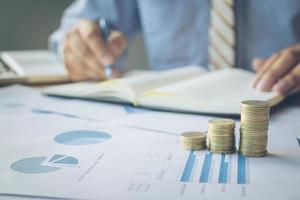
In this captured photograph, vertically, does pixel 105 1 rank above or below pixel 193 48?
above

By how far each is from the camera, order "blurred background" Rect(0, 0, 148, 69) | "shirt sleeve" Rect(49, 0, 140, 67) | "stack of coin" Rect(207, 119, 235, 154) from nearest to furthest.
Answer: "stack of coin" Rect(207, 119, 235, 154), "shirt sleeve" Rect(49, 0, 140, 67), "blurred background" Rect(0, 0, 148, 69)

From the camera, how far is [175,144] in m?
0.53

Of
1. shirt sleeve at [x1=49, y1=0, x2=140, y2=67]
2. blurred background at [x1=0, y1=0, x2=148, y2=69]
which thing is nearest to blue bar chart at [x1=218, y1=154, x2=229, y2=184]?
shirt sleeve at [x1=49, y1=0, x2=140, y2=67]

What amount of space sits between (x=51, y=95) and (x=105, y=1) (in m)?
0.51

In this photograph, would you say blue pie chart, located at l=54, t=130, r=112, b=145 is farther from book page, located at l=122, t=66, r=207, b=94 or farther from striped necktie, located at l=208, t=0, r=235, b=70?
striped necktie, located at l=208, t=0, r=235, b=70

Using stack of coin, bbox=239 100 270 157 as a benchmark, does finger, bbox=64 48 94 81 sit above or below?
below

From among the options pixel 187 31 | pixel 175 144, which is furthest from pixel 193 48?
pixel 175 144

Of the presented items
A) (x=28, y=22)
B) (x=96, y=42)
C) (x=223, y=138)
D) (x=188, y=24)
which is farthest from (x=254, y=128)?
(x=28, y=22)

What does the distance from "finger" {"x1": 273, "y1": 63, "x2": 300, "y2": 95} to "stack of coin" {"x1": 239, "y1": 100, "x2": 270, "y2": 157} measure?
0.25 metres

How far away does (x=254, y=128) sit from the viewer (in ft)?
1.58

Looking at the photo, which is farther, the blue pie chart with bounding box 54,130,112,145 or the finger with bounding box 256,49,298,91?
the finger with bounding box 256,49,298,91

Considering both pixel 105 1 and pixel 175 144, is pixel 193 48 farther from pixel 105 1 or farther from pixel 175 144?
pixel 175 144

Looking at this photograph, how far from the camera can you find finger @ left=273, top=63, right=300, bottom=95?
2.37 feet

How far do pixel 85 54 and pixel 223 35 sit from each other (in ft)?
1.00
